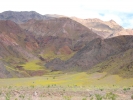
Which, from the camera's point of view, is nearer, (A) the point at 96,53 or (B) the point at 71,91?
(B) the point at 71,91

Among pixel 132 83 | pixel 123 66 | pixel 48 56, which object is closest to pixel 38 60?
pixel 48 56

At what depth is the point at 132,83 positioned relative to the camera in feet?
165

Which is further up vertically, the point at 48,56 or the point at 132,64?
the point at 48,56

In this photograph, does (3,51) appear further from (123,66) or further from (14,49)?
(123,66)

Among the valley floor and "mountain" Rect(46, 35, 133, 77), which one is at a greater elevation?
"mountain" Rect(46, 35, 133, 77)

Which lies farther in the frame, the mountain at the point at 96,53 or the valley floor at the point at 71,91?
the mountain at the point at 96,53

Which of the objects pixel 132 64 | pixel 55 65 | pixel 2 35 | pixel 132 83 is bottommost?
pixel 132 83

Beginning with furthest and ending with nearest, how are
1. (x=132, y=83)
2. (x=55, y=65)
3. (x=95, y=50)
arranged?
(x=55, y=65)
(x=95, y=50)
(x=132, y=83)

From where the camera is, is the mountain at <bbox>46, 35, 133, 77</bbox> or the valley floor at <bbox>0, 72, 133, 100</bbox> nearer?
the valley floor at <bbox>0, 72, 133, 100</bbox>

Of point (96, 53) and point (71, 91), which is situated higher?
point (96, 53)

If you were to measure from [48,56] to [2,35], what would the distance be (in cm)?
3553

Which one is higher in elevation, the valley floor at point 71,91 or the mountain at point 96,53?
the mountain at point 96,53

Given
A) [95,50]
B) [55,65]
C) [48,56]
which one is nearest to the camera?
[95,50]

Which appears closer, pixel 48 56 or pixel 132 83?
pixel 132 83
